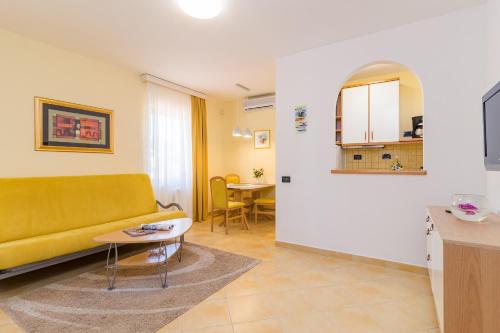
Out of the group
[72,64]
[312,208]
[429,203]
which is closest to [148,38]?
[72,64]

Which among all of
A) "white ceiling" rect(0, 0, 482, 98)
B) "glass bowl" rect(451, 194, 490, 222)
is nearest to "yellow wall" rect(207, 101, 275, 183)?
"white ceiling" rect(0, 0, 482, 98)

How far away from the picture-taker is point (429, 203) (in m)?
2.53

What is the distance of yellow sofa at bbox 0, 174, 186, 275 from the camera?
2316 mm

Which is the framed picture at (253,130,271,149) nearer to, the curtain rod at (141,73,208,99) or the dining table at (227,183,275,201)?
the dining table at (227,183,275,201)

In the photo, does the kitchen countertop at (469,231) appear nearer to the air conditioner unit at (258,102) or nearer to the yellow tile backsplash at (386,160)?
the yellow tile backsplash at (386,160)

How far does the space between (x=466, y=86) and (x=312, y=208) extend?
197cm

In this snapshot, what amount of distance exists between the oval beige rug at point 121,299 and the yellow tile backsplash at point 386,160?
2276 mm

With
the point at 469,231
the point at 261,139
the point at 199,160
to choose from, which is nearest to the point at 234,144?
the point at 261,139

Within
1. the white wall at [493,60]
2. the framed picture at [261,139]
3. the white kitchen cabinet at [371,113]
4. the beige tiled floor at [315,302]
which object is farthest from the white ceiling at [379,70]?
the beige tiled floor at [315,302]

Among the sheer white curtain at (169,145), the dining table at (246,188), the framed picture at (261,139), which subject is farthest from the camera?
the framed picture at (261,139)

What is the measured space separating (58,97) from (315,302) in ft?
12.0

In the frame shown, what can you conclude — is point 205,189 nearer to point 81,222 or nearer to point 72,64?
point 81,222

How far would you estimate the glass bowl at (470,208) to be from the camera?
161cm

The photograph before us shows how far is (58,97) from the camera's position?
3.12 metres
